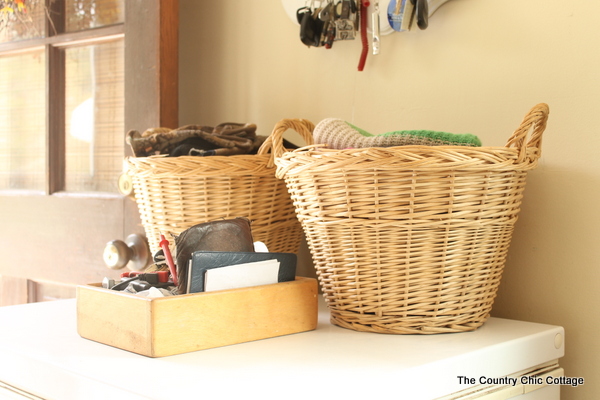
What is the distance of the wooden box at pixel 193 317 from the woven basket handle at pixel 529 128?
0.32 m

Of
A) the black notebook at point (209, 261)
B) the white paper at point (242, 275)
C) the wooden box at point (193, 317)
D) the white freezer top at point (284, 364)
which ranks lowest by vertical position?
the white freezer top at point (284, 364)

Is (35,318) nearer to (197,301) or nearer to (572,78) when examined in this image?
(197,301)

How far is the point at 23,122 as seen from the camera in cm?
149

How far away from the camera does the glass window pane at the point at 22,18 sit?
1409 mm

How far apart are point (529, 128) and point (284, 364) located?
1.44ft

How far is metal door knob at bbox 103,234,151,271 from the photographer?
47.1 inches

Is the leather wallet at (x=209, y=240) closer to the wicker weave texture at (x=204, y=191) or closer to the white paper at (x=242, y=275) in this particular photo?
the white paper at (x=242, y=275)

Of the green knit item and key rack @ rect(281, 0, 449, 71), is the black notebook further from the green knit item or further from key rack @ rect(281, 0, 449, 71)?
key rack @ rect(281, 0, 449, 71)

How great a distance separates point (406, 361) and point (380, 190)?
21cm

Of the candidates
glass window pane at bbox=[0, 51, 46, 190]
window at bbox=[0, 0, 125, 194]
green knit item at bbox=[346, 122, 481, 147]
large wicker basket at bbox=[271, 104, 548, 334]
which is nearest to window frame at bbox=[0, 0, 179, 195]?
window at bbox=[0, 0, 125, 194]

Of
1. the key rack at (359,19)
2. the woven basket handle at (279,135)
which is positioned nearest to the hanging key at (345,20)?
the key rack at (359,19)

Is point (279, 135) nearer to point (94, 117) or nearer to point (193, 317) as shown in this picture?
point (193, 317)

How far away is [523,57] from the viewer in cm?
93

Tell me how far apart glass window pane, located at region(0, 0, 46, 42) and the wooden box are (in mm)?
886
